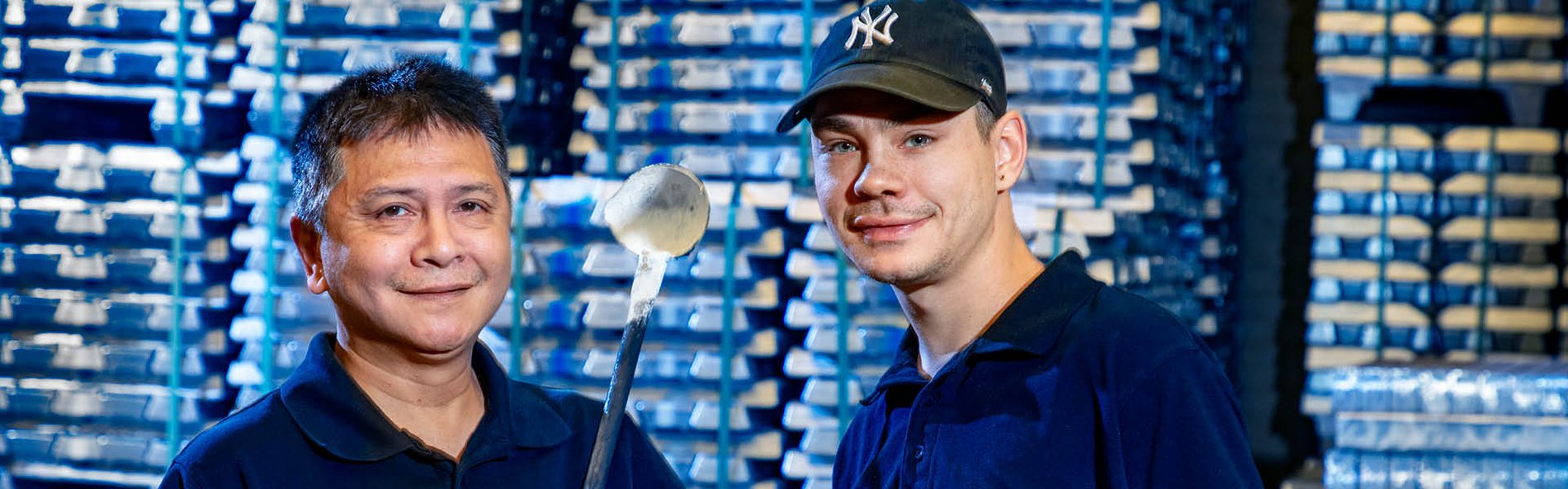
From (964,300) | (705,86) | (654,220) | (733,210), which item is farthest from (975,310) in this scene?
(705,86)

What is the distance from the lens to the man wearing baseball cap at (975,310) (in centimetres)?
211

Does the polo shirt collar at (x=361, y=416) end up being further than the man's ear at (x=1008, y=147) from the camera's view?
No

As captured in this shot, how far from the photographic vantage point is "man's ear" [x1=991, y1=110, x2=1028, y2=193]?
7.82 feet

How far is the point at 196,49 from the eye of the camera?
4691mm

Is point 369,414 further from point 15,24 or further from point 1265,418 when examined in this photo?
point 1265,418

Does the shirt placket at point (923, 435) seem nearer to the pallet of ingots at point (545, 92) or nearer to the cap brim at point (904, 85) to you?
the cap brim at point (904, 85)

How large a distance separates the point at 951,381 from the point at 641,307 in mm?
496

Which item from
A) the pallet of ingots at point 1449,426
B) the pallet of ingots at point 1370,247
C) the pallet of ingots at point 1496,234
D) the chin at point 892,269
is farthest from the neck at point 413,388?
the pallet of ingots at point 1496,234

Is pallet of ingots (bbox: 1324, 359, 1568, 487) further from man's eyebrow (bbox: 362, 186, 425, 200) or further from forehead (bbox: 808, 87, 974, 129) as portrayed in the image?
man's eyebrow (bbox: 362, 186, 425, 200)

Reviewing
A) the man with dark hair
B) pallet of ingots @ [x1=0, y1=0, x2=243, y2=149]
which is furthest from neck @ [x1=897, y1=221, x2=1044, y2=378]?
pallet of ingots @ [x1=0, y1=0, x2=243, y2=149]

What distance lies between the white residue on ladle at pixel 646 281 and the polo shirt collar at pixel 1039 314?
1.60ft

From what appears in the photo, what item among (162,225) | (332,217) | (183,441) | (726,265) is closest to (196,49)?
(162,225)

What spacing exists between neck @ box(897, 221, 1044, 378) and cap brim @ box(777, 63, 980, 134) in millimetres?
231

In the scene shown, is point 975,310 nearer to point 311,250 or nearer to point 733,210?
point 311,250
